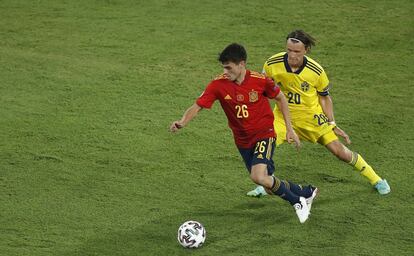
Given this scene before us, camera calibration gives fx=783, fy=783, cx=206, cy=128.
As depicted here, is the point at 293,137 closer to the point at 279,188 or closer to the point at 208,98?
the point at 279,188

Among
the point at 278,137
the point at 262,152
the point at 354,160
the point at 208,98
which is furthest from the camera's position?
the point at 354,160

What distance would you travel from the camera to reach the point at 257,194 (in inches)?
397

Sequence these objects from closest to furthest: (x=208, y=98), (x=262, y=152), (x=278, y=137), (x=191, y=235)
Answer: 1. (x=191, y=235)
2. (x=208, y=98)
3. (x=262, y=152)
4. (x=278, y=137)

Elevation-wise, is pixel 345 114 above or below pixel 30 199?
above

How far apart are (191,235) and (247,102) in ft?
5.39

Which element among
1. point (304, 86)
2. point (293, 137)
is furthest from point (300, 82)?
point (293, 137)

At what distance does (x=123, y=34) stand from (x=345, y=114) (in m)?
5.14

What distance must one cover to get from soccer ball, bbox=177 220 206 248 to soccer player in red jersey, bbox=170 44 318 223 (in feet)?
2.99

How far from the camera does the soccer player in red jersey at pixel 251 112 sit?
28.9 ft

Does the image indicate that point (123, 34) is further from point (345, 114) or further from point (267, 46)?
point (345, 114)

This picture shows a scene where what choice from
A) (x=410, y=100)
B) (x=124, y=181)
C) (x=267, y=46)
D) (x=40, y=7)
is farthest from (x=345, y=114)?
(x=40, y=7)

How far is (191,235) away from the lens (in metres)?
8.62

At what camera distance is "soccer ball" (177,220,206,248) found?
28.2 ft

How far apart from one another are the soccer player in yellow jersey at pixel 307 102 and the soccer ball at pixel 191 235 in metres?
1.57
